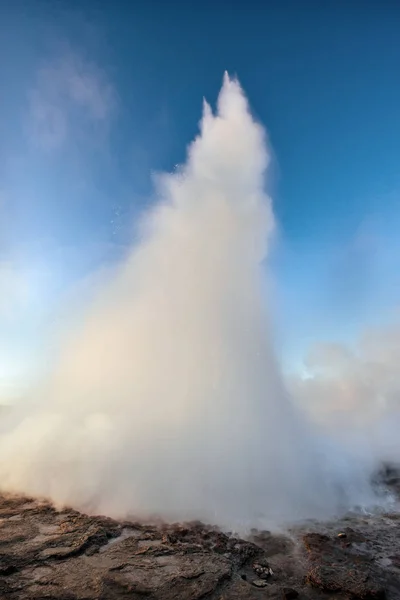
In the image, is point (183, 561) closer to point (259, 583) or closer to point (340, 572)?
point (259, 583)

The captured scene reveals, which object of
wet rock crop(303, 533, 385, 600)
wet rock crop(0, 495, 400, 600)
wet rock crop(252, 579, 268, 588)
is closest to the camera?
wet rock crop(0, 495, 400, 600)

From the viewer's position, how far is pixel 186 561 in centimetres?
764

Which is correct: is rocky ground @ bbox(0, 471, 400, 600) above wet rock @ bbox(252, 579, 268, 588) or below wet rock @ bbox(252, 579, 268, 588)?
above

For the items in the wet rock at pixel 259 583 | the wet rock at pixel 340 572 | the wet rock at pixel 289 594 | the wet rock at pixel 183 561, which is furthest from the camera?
the wet rock at pixel 259 583

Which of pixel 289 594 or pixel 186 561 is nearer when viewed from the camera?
pixel 289 594

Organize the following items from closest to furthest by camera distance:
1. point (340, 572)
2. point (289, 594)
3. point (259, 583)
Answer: point (289, 594) → point (259, 583) → point (340, 572)

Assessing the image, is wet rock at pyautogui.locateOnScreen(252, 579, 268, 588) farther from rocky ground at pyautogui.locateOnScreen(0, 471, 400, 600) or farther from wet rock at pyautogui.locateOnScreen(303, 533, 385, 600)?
wet rock at pyautogui.locateOnScreen(303, 533, 385, 600)

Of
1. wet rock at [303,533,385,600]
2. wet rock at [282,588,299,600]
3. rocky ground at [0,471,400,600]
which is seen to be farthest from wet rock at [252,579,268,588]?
wet rock at [303,533,385,600]

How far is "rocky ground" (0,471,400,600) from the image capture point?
648cm

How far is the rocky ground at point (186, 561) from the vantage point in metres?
6.48

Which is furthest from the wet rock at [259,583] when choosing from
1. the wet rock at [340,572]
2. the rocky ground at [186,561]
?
the wet rock at [340,572]

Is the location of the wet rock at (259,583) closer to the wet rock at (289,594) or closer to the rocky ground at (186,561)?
the rocky ground at (186,561)

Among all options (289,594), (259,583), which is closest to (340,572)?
(289,594)

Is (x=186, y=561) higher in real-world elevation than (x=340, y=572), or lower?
higher
